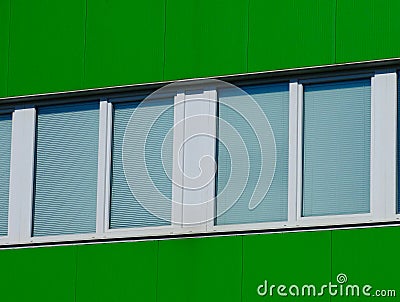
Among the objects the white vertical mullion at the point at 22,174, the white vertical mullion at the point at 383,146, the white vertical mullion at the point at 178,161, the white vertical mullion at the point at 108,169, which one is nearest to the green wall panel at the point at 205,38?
the white vertical mullion at the point at 178,161

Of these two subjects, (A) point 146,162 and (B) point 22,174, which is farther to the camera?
(B) point 22,174

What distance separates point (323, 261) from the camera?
12.4m

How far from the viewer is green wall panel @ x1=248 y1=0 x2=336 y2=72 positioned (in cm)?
1274

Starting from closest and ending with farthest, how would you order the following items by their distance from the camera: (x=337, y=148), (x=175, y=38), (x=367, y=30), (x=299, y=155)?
(x=367, y=30)
(x=337, y=148)
(x=299, y=155)
(x=175, y=38)

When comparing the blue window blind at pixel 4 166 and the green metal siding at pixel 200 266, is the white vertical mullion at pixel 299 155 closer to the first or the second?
the green metal siding at pixel 200 266

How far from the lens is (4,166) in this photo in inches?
573

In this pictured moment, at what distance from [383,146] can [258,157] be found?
3.98 ft

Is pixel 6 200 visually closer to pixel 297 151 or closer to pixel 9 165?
pixel 9 165

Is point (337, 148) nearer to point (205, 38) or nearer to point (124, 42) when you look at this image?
point (205, 38)

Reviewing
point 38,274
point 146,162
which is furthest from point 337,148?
point 38,274

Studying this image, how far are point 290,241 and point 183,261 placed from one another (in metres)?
1.07

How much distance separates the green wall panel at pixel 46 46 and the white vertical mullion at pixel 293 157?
2255 mm

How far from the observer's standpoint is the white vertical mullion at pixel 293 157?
41.8 feet

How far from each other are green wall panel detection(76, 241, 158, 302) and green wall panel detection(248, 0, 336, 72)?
1.96 meters
